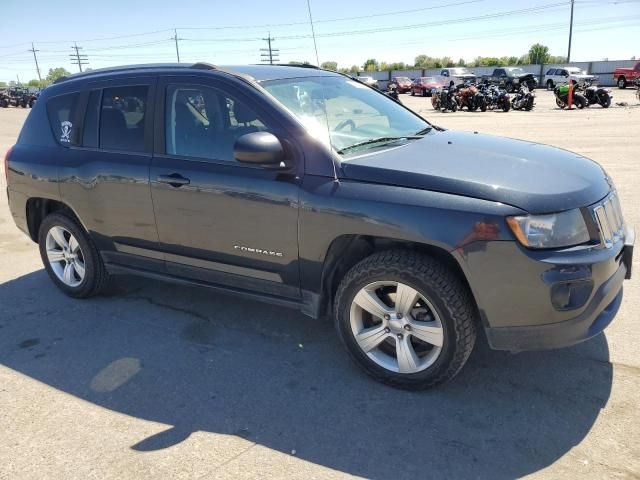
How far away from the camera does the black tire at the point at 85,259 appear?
4418 millimetres

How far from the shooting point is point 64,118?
4375 millimetres

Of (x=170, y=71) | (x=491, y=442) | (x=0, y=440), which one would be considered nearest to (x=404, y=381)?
(x=491, y=442)

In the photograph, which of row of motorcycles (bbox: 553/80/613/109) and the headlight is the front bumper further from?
row of motorcycles (bbox: 553/80/613/109)

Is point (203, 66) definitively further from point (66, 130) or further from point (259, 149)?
point (66, 130)

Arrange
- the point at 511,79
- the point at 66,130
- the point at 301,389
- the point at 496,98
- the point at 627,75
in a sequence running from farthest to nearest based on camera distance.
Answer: the point at 511,79
the point at 627,75
the point at 496,98
the point at 66,130
the point at 301,389

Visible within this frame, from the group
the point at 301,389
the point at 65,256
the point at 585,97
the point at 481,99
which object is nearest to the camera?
the point at 301,389

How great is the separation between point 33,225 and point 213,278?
2254 mm

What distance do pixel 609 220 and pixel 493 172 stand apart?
72cm

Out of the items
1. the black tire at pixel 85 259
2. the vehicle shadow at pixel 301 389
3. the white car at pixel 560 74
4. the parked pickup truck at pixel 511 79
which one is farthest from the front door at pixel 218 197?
the white car at pixel 560 74

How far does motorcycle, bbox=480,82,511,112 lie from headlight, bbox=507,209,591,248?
22.7m

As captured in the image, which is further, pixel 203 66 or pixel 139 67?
pixel 139 67

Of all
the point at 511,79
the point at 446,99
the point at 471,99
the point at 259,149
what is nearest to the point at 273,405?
the point at 259,149

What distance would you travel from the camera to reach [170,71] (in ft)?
12.4

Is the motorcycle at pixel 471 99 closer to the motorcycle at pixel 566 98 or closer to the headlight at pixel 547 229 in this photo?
the motorcycle at pixel 566 98
